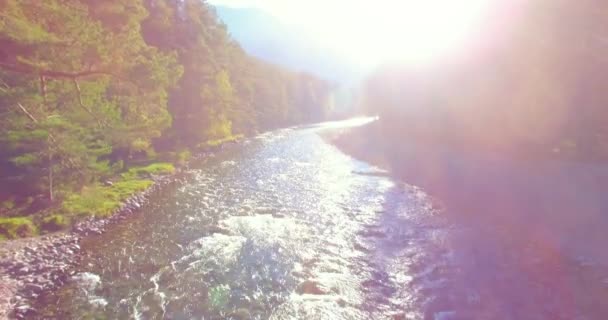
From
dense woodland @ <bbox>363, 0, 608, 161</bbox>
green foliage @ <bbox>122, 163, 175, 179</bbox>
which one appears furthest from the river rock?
dense woodland @ <bbox>363, 0, 608, 161</bbox>

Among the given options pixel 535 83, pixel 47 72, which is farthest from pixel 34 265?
pixel 535 83

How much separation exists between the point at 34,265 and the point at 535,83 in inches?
1593

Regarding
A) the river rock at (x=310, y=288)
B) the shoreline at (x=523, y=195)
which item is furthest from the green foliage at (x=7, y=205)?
the shoreline at (x=523, y=195)

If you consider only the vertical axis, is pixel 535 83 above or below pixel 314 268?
above

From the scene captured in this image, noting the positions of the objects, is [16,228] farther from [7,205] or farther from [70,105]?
[70,105]

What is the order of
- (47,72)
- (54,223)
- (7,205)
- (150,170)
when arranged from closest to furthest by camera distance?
(47,72)
(54,223)
(7,205)
(150,170)

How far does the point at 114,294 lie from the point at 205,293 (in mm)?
2841

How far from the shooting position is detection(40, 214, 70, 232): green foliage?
15.3 meters

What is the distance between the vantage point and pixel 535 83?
111ft

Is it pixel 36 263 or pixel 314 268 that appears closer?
pixel 36 263

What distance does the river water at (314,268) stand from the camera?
35.3 feet

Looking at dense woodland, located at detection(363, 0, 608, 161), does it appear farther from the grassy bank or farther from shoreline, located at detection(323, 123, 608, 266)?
the grassy bank

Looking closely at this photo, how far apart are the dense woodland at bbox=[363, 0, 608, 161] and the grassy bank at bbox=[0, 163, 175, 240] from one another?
1383 inches

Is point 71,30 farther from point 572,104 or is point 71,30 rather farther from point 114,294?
point 572,104
